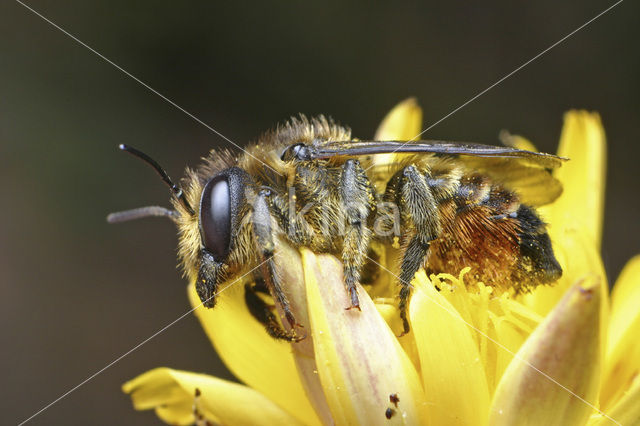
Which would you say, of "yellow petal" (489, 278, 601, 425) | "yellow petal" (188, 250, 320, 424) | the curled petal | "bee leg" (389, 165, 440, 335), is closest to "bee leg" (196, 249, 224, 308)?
"yellow petal" (188, 250, 320, 424)

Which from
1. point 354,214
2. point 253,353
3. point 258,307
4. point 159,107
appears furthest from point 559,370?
point 159,107

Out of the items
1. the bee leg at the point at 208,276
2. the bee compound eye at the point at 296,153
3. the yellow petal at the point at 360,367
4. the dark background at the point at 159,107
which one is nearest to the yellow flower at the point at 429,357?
the yellow petal at the point at 360,367

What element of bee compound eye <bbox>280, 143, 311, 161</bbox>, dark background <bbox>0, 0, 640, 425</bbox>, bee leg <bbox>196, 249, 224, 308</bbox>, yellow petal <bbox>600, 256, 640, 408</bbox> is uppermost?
dark background <bbox>0, 0, 640, 425</bbox>

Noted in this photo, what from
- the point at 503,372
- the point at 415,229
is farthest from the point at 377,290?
the point at 503,372

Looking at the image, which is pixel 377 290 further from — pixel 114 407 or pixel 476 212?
Result: pixel 114 407

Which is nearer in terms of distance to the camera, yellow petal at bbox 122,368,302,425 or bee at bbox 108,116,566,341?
bee at bbox 108,116,566,341

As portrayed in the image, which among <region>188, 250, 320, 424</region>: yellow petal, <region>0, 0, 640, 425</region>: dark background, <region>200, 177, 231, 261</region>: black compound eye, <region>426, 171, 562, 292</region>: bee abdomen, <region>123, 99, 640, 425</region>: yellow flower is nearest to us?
<region>123, 99, 640, 425</region>: yellow flower

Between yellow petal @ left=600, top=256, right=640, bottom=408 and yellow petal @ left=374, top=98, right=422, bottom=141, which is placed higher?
yellow petal @ left=374, top=98, right=422, bottom=141

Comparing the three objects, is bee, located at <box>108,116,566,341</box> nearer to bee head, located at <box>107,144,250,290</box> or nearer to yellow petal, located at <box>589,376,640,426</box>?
bee head, located at <box>107,144,250,290</box>

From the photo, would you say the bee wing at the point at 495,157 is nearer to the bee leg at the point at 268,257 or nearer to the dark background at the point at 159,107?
the bee leg at the point at 268,257
